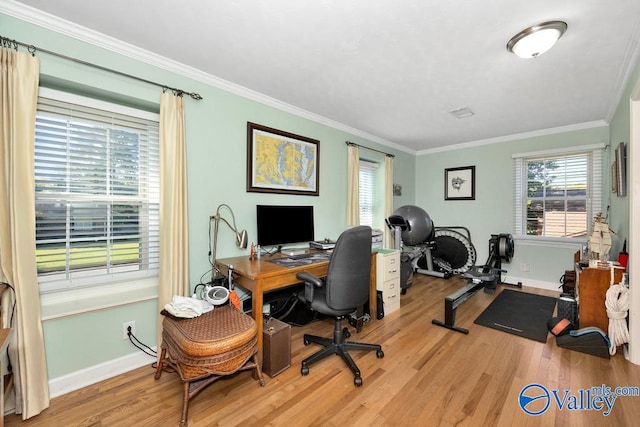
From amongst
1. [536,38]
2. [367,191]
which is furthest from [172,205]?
[367,191]

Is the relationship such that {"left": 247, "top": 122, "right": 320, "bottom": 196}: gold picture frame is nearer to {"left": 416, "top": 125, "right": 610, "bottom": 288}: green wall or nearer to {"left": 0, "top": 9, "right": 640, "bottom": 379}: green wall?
{"left": 0, "top": 9, "right": 640, "bottom": 379}: green wall

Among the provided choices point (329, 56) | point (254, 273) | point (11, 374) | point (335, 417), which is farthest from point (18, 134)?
point (335, 417)

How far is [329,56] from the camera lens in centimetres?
209

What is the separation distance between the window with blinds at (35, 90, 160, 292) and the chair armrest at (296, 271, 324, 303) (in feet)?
4.13

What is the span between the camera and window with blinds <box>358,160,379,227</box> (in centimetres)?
427

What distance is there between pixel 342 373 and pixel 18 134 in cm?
253

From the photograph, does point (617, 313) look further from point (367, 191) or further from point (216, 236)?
point (216, 236)

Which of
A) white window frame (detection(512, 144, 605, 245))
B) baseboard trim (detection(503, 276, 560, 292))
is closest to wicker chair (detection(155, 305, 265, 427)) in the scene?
baseboard trim (detection(503, 276, 560, 292))

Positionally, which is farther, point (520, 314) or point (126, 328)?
point (520, 314)

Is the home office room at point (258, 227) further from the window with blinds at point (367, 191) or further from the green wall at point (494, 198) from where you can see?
the window with blinds at point (367, 191)

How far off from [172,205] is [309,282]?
1.20 meters

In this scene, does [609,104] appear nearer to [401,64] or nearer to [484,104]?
[484,104]

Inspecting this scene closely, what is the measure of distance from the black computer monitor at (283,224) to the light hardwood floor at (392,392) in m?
0.97

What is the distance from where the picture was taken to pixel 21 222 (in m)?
1.56
